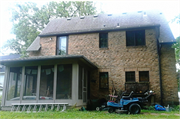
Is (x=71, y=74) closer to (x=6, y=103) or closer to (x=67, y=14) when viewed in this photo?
(x=6, y=103)

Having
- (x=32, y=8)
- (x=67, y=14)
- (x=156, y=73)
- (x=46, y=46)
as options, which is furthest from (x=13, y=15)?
(x=156, y=73)

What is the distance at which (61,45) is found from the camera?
1373cm

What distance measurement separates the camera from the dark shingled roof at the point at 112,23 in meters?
12.8

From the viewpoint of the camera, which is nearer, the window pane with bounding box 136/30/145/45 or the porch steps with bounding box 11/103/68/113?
the porch steps with bounding box 11/103/68/113

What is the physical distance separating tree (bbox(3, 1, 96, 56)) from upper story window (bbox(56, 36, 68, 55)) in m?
8.90

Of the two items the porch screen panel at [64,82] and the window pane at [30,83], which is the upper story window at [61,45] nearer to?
the window pane at [30,83]

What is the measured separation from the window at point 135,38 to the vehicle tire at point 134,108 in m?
5.33

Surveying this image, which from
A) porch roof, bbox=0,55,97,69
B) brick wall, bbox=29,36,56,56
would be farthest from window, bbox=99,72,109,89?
brick wall, bbox=29,36,56,56

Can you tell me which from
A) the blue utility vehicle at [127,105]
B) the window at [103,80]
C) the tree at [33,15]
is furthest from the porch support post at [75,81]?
the tree at [33,15]

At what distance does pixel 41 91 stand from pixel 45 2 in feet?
52.4

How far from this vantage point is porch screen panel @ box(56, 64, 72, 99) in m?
9.36

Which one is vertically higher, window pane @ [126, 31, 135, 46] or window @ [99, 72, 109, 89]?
window pane @ [126, 31, 135, 46]

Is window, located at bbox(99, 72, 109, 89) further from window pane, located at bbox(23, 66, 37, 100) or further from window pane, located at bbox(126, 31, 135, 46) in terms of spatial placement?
window pane, located at bbox(23, 66, 37, 100)

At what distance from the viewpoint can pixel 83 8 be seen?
23422mm
